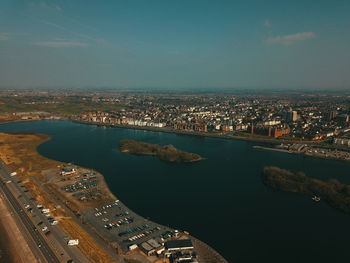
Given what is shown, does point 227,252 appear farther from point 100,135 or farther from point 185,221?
point 100,135

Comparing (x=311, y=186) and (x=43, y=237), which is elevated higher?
(x=311, y=186)

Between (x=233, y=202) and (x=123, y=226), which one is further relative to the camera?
(x=233, y=202)

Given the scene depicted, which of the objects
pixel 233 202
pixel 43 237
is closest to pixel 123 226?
pixel 43 237

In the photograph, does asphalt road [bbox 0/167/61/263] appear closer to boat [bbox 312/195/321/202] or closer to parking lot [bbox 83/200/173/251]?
parking lot [bbox 83/200/173/251]

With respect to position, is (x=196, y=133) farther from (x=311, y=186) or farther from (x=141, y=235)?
(x=141, y=235)

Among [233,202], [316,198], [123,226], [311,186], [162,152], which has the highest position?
[311,186]

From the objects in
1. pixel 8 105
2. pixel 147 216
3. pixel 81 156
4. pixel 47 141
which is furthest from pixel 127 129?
pixel 8 105
